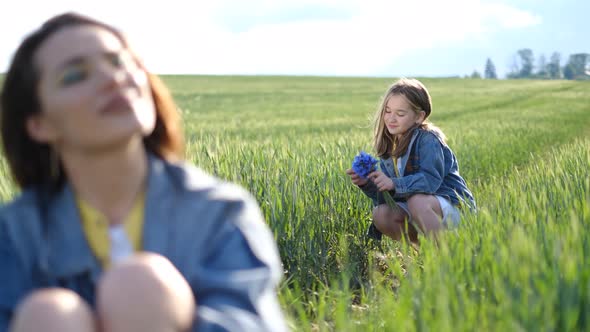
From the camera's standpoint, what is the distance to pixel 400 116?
2.89m

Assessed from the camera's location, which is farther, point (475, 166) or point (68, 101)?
point (475, 166)

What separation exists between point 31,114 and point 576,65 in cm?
11287

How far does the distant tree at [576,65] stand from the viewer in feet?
322

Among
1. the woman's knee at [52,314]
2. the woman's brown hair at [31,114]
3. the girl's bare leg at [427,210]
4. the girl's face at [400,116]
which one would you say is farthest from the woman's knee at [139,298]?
the girl's face at [400,116]

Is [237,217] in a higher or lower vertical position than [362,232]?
higher

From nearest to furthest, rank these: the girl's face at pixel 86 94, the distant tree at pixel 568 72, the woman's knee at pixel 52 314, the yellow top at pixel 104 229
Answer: the woman's knee at pixel 52 314
the girl's face at pixel 86 94
the yellow top at pixel 104 229
the distant tree at pixel 568 72

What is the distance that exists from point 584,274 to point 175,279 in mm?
972

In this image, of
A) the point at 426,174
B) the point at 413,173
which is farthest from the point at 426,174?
the point at 413,173

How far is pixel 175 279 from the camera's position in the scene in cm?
112

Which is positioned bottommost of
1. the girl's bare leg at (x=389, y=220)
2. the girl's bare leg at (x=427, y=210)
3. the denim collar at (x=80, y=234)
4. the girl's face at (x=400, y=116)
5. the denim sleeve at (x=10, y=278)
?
the girl's bare leg at (x=389, y=220)

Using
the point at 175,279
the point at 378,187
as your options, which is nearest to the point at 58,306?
the point at 175,279

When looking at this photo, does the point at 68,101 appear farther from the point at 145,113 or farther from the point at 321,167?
the point at 321,167

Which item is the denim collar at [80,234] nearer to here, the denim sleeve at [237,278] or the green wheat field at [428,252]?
the denim sleeve at [237,278]

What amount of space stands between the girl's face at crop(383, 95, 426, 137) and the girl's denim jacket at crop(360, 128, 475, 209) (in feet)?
0.19
